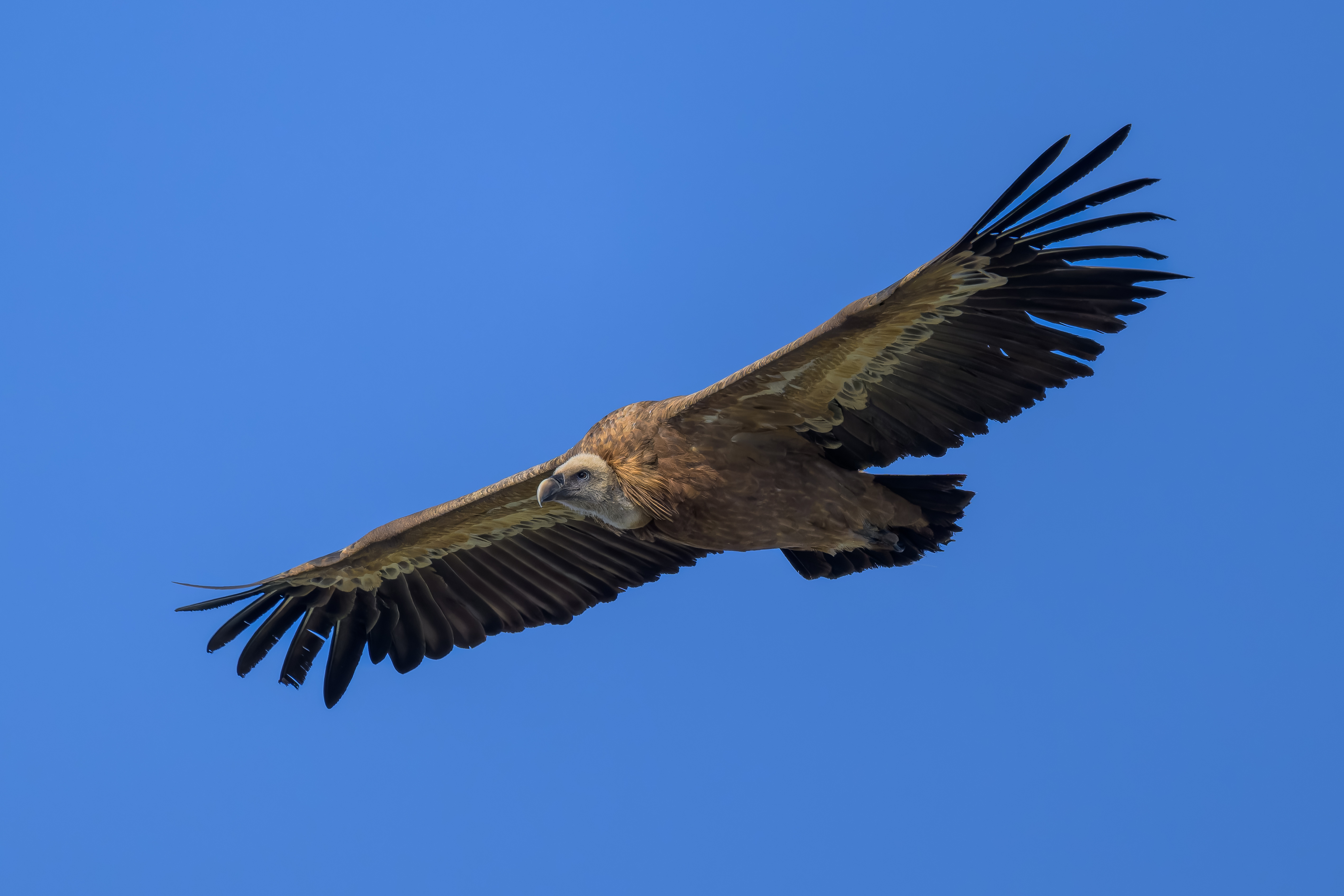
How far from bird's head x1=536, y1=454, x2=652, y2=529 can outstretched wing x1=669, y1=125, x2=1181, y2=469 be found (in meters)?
0.53

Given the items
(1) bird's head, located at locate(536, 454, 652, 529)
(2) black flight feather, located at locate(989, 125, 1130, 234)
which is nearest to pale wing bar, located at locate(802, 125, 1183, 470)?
(2) black flight feather, located at locate(989, 125, 1130, 234)

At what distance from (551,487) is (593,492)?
239 mm

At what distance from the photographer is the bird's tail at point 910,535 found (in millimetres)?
7719

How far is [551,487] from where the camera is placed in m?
7.47

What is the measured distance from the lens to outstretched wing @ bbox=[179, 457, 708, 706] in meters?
8.82

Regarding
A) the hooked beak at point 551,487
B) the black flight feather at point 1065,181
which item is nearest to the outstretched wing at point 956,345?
the black flight feather at point 1065,181

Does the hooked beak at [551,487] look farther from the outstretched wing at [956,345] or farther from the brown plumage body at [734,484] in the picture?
the outstretched wing at [956,345]

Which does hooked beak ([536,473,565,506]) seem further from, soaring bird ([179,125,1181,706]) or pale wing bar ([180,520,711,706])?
pale wing bar ([180,520,711,706])

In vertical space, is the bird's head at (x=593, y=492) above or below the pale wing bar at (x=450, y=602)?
below

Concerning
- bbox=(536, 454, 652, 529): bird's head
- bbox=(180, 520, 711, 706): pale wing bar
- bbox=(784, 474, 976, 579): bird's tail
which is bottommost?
bbox=(784, 474, 976, 579): bird's tail

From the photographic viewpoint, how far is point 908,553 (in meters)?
8.01

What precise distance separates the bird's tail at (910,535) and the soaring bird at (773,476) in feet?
0.04

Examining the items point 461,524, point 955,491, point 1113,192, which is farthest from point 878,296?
point 461,524

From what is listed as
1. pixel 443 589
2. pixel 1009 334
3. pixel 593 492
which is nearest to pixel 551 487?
pixel 593 492
